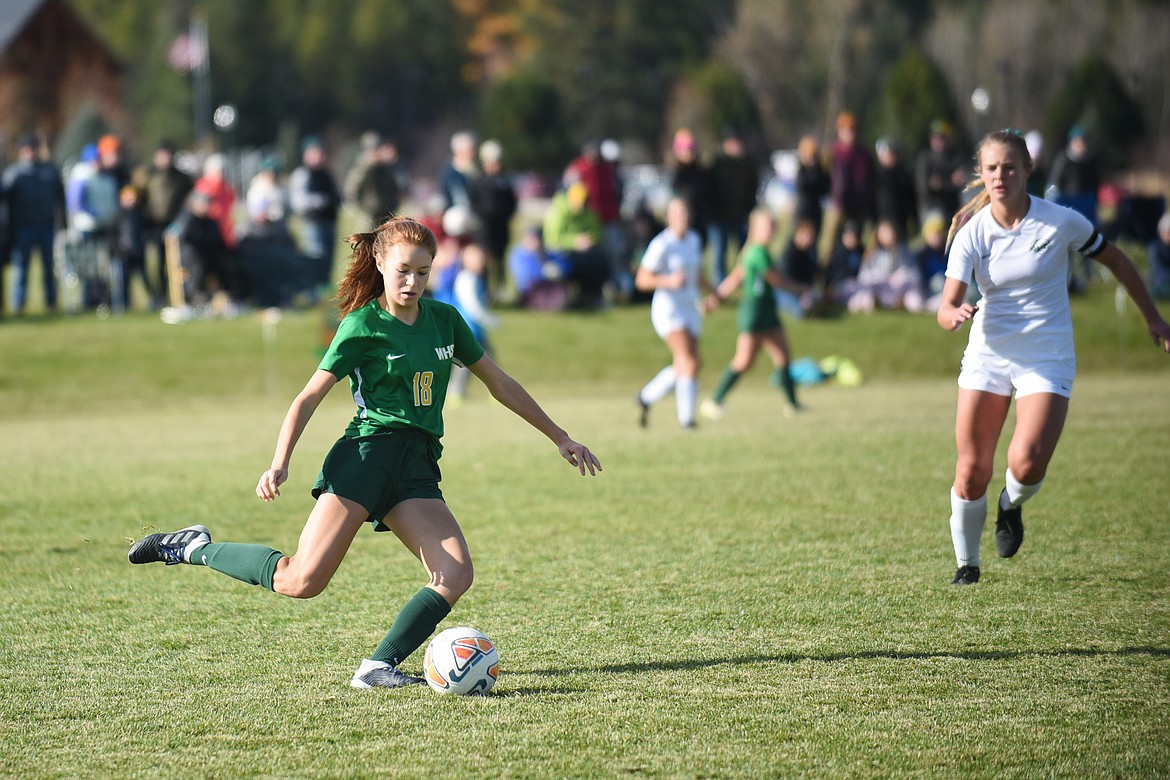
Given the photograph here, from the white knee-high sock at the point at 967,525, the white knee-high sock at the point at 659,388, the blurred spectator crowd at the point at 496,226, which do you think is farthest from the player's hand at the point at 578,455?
the blurred spectator crowd at the point at 496,226

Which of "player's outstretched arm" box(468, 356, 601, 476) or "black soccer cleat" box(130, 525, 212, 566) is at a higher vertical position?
"player's outstretched arm" box(468, 356, 601, 476)

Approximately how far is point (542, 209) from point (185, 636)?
4592 centimetres

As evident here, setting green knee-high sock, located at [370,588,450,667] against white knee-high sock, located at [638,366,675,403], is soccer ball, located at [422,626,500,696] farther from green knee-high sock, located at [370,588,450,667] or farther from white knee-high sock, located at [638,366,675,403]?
white knee-high sock, located at [638,366,675,403]

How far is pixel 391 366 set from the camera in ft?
16.6

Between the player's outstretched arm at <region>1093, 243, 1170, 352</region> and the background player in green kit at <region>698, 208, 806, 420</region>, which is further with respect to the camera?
the background player in green kit at <region>698, 208, 806, 420</region>

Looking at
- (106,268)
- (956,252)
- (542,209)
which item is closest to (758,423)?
(956,252)

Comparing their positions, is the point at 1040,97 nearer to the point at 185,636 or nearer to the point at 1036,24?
the point at 1036,24

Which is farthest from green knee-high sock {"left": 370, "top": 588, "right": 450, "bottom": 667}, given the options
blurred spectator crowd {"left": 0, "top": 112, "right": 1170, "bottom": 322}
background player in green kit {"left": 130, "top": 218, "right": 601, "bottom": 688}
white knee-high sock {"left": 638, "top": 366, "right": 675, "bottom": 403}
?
blurred spectator crowd {"left": 0, "top": 112, "right": 1170, "bottom": 322}

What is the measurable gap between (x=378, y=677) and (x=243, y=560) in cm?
74

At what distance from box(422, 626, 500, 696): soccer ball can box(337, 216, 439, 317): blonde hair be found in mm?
1301

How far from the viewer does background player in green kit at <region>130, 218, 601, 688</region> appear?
196 inches

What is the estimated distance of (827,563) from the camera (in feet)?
23.0

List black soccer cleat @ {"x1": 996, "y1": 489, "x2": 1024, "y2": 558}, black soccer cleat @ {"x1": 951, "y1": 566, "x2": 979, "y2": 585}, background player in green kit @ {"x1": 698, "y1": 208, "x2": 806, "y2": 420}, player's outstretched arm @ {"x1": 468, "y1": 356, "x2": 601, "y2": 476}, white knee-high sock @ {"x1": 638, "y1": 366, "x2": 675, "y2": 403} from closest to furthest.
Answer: player's outstretched arm @ {"x1": 468, "y1": 356, "x2": 601, "y2": 476}
black soccer cleat @ {"x1": 951, "y1": 566, "x2": 979, "y2": 585}
black soccer cleat @ {"x1": 996, "y1": 489, "x2": 1024, "y2": 558}
white knee-high sock @ {"x1": 638, "y1": 366, "x2": 675, "y2": 403}
background player in green kit @ {"x1": 698, "y1": 208, "x2": 806, "y2": 420}

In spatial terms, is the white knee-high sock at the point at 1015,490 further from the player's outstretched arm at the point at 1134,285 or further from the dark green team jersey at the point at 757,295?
the dark green team jersey at the point at 757,295
